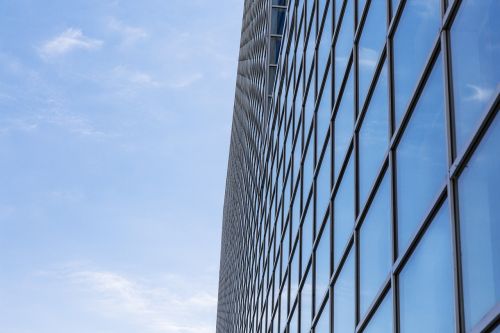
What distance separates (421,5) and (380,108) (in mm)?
2259

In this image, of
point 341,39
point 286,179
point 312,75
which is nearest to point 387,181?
point 341,39

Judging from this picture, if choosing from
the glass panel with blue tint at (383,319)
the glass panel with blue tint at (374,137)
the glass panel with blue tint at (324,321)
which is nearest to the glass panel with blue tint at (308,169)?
the glass panel with blue tint at (324,321)

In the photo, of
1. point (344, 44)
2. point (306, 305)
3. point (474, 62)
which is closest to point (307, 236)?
point (306, 305)

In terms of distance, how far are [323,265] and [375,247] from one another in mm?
4895

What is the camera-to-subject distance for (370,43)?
13945 millimetres

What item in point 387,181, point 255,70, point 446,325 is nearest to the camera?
point 446,325

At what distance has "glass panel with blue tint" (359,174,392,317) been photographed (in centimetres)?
1138

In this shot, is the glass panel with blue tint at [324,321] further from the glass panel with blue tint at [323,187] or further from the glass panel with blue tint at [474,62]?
the glass panel with blue tint at [474,62]

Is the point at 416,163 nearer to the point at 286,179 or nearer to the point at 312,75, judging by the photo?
the point at 312,75

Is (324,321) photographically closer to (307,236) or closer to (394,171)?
(307,236)

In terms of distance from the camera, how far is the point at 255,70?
46.5 metres

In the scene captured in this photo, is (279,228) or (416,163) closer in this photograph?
(416,163)

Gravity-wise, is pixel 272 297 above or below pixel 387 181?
above

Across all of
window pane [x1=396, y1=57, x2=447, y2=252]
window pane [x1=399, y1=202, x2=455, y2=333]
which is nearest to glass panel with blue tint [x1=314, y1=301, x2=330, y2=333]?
window pane [x1=396, y1=57, x2=447, y2=252]
